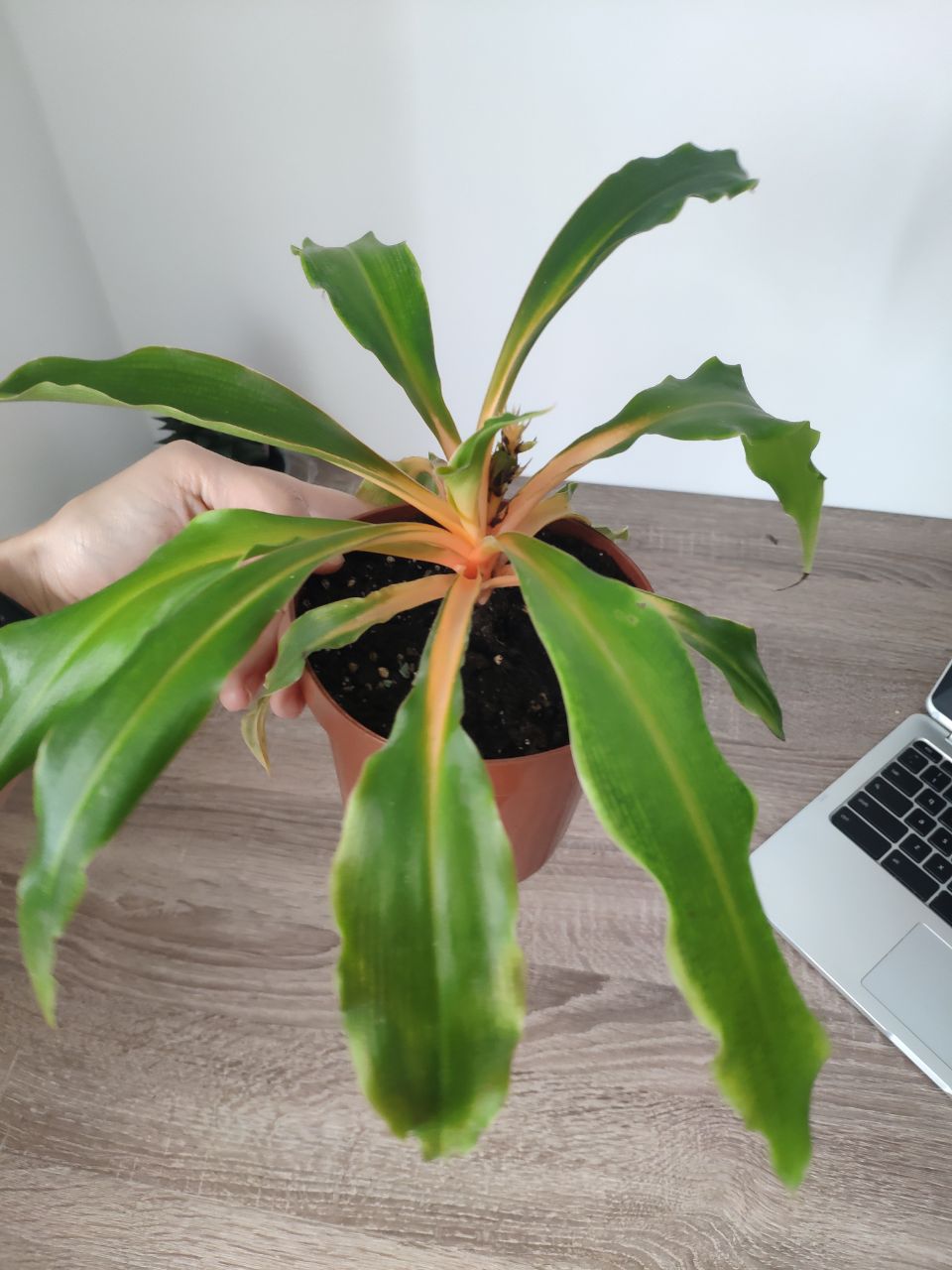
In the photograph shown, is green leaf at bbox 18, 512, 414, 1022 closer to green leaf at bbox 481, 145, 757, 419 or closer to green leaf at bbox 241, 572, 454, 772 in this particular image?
green leaf at bbox 241, 572, 454, 772

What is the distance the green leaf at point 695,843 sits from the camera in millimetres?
276

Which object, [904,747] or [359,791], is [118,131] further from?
[904,747]

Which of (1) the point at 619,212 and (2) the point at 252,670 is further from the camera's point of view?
(2) the point at 252,670

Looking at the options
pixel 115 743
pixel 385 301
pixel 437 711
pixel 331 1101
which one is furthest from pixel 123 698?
pixel 331 1101

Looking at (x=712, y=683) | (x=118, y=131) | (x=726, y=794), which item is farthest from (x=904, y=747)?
(x=118, y=131)

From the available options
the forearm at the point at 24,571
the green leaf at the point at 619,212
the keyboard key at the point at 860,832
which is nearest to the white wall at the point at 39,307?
the forearm at the point at 24,571

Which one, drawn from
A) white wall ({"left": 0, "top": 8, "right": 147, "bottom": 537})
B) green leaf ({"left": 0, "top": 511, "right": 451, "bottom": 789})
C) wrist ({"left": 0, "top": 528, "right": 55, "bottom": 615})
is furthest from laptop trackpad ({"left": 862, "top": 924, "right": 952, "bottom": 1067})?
white wall ({"left": 0, "top": 8, "right": 147, "bottom": 537})

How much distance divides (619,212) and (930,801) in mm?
489

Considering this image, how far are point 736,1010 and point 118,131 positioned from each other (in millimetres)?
805

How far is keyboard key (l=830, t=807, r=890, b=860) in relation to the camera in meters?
0.62

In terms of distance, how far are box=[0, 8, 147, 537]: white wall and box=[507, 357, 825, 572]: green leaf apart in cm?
54

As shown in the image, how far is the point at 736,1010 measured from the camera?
10.9 inches

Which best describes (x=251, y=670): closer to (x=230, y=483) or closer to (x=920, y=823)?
(x=230, y=483)

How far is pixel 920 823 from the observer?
629mm
